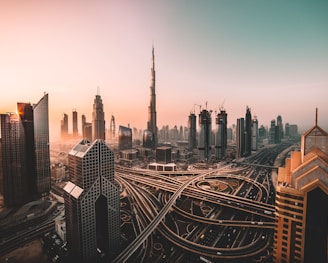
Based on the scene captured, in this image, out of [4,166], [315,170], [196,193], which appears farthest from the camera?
[196,193]

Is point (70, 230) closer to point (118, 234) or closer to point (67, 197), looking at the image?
point (67, 197)

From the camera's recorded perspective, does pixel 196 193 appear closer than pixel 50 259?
No

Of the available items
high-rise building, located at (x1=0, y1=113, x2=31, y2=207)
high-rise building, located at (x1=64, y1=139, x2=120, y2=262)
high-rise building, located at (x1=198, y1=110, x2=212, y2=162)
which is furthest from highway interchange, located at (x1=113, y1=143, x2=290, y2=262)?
high-rise building, located at (x1=198, y1=110, x2=212, y2=162)

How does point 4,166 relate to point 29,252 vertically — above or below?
above

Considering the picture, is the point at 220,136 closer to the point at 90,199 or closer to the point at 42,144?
the point at 42,144

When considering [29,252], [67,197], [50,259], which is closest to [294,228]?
[67,197]
